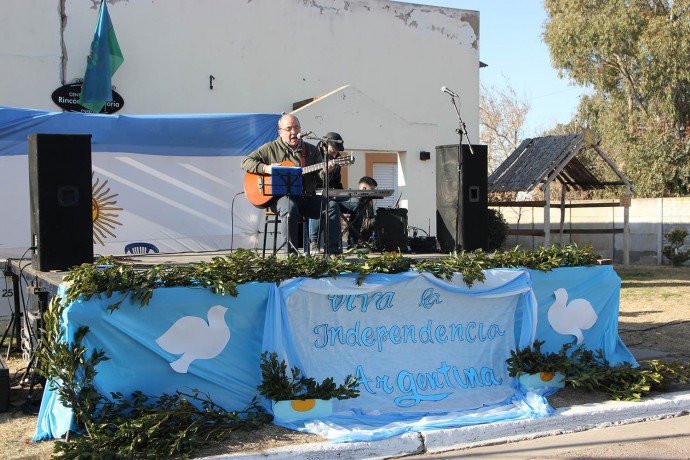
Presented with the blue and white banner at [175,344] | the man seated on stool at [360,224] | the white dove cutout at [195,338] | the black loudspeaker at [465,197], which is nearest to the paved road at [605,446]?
the blue and white banner at [175,344]

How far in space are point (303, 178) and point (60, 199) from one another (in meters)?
2.51

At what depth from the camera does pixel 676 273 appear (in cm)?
1655

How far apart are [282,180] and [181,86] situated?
7.99 m

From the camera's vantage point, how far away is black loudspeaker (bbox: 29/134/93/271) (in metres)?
5.97

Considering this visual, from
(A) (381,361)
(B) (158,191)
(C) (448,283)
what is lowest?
(A) (381,361)

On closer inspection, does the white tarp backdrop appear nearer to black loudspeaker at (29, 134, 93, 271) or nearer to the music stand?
black loudspeaker at (29, 134, 93, 271)

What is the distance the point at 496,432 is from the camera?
5570mm

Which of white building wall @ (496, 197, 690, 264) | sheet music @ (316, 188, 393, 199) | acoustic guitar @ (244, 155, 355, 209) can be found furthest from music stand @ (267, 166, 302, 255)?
white building wall @ (496, 197, 690, 264)

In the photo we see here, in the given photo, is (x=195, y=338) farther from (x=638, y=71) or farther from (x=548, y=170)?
(x=638, y=71)

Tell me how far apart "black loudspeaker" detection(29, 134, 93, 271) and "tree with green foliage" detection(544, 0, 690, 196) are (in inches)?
915

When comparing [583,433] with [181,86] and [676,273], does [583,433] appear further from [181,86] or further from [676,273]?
[676,273]

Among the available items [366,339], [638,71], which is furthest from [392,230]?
[638,71]

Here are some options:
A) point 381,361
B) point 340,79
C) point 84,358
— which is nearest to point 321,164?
point 381,361

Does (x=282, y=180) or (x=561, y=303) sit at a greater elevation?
(x=282, y=180)
